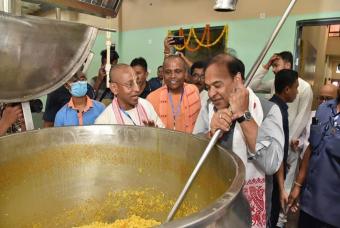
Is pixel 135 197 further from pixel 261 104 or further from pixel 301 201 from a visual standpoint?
pixel 301 201

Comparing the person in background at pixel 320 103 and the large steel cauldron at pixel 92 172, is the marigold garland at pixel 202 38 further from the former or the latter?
the large steel cauldron at pixel 92 172

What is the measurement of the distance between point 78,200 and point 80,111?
33.5 inches

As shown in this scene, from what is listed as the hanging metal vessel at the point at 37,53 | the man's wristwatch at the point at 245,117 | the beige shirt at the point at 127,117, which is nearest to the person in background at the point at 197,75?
the beige shirt at the point at 127,117

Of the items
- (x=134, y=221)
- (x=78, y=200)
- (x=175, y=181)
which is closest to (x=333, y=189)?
(x=175, y=181)

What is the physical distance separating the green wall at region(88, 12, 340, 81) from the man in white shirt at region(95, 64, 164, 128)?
281 cm

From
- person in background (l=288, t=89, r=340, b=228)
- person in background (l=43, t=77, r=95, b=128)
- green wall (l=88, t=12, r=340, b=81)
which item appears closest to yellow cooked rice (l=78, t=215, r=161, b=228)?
person in background (l=288, t=89, r=340, b=228)

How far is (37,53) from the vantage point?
0.80 m

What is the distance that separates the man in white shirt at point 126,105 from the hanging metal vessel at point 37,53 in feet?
2.77

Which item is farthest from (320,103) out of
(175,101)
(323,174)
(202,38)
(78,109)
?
(202,38)

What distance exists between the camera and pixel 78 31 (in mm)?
846

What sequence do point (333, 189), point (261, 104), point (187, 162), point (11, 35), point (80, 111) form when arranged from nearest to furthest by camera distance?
point (11, 35) → point (187, 162) → point (261, 104) → point (333, 189) → point (80, 111)

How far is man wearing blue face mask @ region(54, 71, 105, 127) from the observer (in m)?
A: 1.98

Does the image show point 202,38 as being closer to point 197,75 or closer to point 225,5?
point 197,75

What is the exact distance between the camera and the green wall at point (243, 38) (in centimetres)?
409
